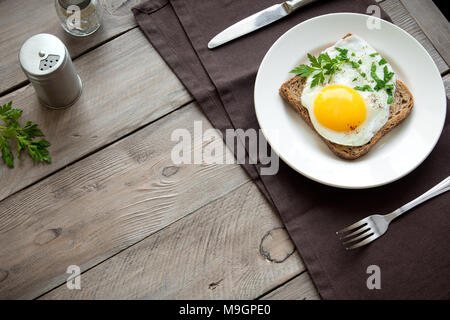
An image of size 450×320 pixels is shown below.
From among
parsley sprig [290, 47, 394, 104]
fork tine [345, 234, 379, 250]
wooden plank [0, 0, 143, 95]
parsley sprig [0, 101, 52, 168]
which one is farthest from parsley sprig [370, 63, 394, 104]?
parsley sprig [0, 101, 52, 168]

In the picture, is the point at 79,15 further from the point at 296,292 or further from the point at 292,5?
the point at 296,292

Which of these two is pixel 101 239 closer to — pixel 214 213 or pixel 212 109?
pixel 214 213

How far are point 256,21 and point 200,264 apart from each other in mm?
901

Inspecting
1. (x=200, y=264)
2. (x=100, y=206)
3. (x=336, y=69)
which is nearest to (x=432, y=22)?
(x=336, y=69)

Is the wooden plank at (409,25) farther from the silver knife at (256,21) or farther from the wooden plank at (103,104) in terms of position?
the wooden plank at (103,104)

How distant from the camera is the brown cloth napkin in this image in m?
1.45

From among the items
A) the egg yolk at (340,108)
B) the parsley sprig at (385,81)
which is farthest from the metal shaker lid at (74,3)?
the parsley sprig at (385,81)

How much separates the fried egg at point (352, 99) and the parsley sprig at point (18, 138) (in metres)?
0.92

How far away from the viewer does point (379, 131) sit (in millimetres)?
1523

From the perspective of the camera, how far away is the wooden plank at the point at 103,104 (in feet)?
5.24
